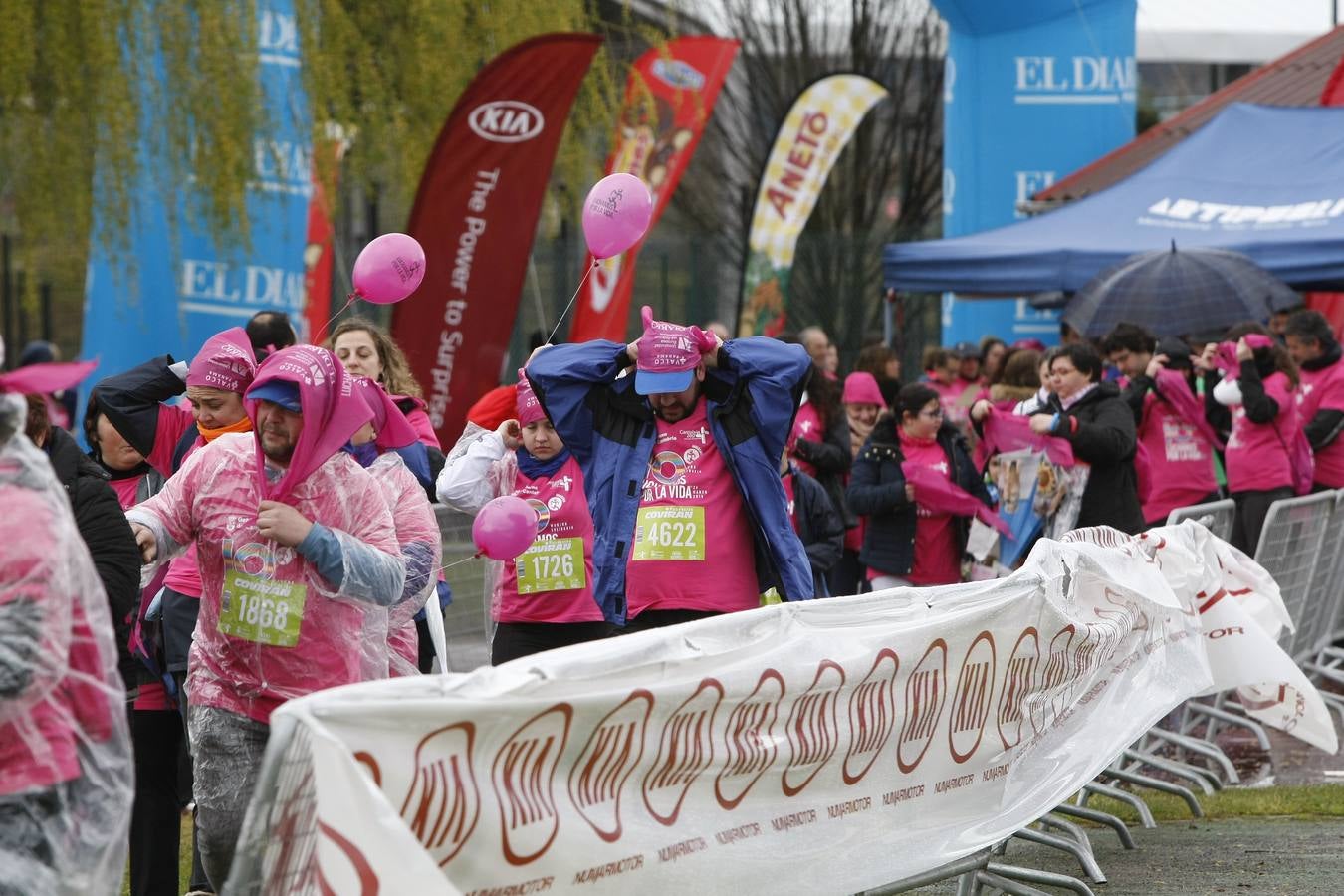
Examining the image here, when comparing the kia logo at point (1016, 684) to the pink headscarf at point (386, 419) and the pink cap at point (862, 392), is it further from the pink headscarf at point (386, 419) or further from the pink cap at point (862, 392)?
the pink cap at point (862, 392)

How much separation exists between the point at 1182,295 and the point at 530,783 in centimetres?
960

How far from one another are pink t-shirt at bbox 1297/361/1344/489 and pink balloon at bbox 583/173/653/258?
637 centimetres

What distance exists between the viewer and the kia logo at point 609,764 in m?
4.12

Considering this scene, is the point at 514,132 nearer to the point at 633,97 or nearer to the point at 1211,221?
the point at 633,97

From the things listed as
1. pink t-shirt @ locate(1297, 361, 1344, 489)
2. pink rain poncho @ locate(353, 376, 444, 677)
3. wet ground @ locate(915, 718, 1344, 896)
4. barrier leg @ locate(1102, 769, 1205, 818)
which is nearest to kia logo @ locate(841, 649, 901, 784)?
pink rain poncho @ locate(353, 376, 444, 677)

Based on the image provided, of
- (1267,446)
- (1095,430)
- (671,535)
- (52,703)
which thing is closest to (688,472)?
(671,535)

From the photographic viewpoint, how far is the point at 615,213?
7066 mm

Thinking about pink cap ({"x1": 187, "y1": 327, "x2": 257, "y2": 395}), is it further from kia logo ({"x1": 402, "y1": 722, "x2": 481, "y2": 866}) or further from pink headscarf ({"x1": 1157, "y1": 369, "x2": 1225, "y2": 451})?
pink headscarf ({"x1": 1157, "y1": 369, "x2": 1225, "y2": 451})

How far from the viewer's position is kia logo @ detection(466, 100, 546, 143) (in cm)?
1390

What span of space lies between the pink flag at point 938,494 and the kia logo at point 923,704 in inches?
167

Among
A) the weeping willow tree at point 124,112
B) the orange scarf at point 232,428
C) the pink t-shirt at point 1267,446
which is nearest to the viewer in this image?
the orange scarf at point 232,428

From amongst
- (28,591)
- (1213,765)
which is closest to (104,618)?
(28,591)

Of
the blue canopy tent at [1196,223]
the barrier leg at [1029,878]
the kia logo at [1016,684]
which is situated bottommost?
the barrier leg at [1029,878]

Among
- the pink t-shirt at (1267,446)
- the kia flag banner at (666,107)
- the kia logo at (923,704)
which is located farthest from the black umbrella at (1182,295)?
the kia logo at (923,704)
